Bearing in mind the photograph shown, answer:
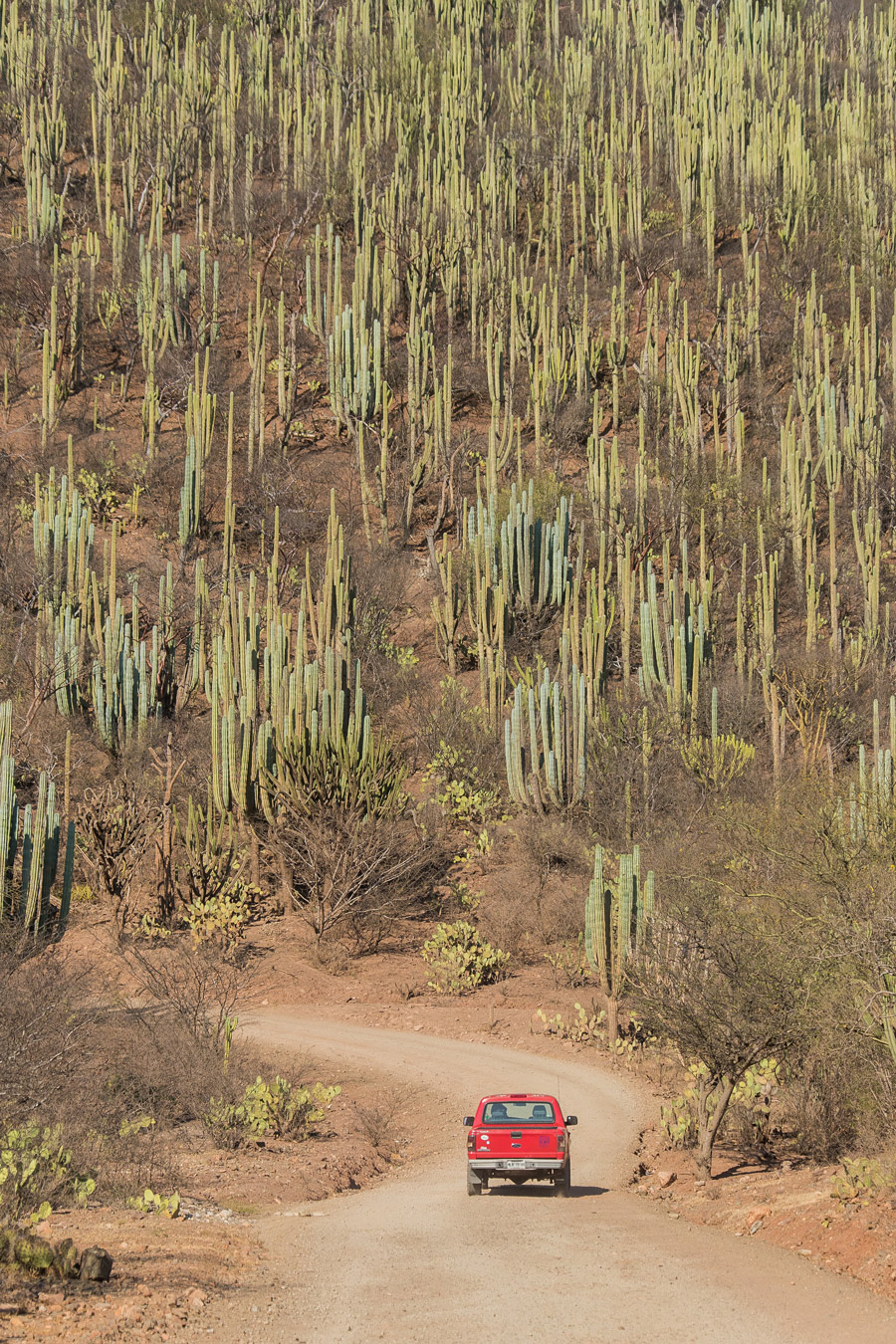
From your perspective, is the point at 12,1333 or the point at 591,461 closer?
the point at 12,1333

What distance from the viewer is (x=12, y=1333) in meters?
5.11

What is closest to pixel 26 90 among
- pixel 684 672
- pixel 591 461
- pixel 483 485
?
pixel 483 485

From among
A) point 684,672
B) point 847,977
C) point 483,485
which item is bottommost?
point 847,977

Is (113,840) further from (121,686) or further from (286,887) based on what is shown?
(121,686)

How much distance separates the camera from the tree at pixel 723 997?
30.7ft

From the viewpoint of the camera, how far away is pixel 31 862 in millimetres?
14148

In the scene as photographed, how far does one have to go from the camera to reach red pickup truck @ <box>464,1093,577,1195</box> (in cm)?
877

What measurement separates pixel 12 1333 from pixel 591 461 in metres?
20.5

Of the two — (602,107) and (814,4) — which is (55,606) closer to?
(602,107)

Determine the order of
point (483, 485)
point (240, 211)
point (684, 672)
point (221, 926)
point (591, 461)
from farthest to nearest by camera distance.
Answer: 1. point (240, 211)
2. point (483, 485)
3. point (591, 461)
4. point (684, 672)
5. point (221, 926)

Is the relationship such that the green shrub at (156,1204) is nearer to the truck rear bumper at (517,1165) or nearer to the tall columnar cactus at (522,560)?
the truck rear bumper at (517,1165)

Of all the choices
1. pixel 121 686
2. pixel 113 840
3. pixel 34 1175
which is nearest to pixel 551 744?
pixel 113 840

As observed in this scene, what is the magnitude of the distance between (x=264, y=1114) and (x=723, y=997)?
397cm

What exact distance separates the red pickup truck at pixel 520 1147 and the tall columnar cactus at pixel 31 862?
21.7 feet
